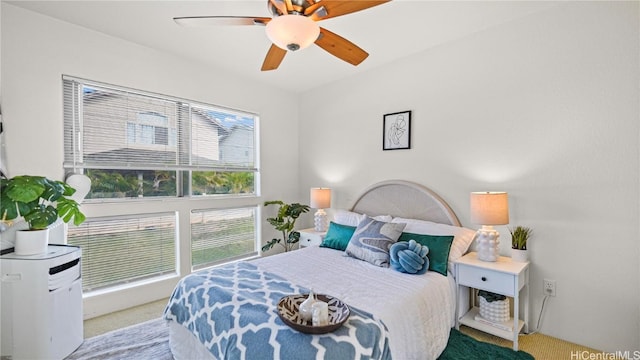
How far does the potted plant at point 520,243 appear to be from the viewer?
2.36 m

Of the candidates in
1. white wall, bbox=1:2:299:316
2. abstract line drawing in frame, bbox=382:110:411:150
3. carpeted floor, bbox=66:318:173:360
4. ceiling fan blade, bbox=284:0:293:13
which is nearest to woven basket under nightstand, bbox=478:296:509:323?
abstract line drawing in frame, bbox=382:110:411:150

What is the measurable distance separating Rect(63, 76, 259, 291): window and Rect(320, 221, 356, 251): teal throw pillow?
1.30 metres

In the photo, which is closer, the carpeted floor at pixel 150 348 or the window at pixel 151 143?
the carpeted floor at pixel 150 348

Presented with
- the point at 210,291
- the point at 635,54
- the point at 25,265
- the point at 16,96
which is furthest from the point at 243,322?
the point at 635,54

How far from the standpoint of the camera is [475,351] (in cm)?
208

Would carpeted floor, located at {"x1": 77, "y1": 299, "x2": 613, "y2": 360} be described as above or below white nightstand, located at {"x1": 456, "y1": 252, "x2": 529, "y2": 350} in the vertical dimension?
below

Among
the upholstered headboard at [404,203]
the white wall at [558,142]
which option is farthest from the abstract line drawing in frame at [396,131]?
the upholstered headboard at [404,203]

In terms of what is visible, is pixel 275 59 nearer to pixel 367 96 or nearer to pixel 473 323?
pixel 367 96

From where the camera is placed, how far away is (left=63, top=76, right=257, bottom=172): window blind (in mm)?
2596

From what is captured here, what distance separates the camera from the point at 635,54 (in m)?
1.99

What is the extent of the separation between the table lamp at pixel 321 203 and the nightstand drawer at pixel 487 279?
1726 millimetres

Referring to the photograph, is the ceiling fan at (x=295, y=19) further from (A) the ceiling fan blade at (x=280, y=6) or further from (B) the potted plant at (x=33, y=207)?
(B) the potted plant at (x=33, y=207)

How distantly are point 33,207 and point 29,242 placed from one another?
0.82 ft

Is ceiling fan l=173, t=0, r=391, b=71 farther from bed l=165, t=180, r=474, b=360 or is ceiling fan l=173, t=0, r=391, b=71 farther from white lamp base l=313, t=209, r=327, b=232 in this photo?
white lamp base l=313, t=209, r=327, b=232
